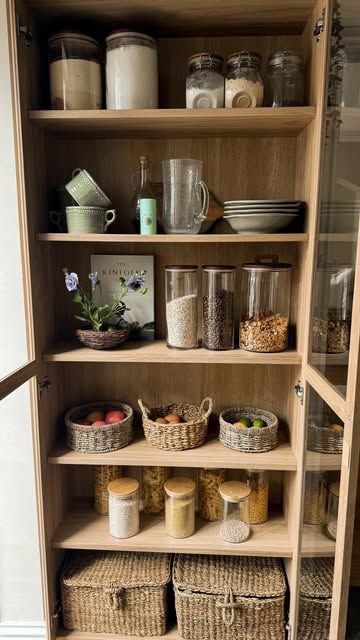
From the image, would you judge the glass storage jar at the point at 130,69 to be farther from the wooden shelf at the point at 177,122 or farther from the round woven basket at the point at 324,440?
the round woven basket at the point at 324,440

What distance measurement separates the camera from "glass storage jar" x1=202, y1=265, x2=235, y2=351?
1.55 meters

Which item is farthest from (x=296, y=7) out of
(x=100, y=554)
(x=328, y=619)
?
(x=100, y=554)

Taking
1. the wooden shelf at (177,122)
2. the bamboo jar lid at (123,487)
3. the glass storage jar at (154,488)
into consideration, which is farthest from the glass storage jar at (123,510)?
the wooden shelf at (177,122)

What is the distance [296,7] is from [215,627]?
2.04 meters

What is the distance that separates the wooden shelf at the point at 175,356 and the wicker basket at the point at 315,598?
23.3 inches

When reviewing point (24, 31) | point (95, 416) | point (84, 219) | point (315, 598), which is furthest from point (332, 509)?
point (24, 31)

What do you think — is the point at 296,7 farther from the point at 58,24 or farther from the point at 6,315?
the point at 6,315

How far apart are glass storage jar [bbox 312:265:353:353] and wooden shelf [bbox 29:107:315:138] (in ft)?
1.60

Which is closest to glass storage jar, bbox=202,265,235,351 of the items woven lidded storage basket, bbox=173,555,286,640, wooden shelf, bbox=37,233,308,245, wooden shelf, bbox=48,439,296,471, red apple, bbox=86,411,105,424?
wooden shelf, bbox=37,233,308,245

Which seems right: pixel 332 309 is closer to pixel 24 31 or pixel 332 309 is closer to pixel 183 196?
pixel 183 196

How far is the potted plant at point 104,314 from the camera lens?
1.54 m

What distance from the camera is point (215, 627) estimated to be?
160 centimetres

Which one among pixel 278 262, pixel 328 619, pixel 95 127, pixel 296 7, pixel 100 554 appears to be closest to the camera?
pixel 328 619

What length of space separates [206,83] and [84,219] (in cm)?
57
